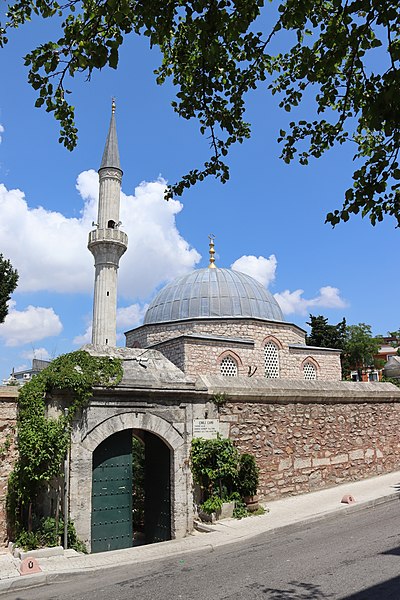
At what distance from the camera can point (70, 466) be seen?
6.71 meters

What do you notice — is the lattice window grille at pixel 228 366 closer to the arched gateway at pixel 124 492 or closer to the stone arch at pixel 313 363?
the stone arch at pixel 313 363

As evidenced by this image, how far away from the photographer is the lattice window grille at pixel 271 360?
20891 millimetres

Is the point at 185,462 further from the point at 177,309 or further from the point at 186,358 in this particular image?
the point at 177,309

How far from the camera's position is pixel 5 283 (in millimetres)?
16078

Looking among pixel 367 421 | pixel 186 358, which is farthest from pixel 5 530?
pixel 186 358

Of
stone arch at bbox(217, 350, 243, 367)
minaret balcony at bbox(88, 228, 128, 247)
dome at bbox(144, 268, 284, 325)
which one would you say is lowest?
stone arch at bbox(217, 350, 243, 367)

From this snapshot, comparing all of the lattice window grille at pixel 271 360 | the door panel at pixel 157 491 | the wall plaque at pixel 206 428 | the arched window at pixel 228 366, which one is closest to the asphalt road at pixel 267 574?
the door panel at pixel 157 491

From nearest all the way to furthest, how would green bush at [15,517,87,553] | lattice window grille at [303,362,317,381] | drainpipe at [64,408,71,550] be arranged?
1. green bush at [15,517,87,553]
2. drainpipe at [64,408,71,550]
3. lattice window grille at [303,362,317,381]

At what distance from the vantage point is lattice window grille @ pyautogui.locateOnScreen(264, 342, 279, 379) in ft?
68.5

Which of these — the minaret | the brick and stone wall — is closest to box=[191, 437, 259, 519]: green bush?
Answer: the brick and stone wall

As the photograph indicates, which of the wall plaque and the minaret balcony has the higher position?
the minaret balcony

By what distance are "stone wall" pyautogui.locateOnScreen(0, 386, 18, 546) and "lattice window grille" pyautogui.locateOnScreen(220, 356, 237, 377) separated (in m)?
13.1

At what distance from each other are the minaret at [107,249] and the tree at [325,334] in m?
19.0

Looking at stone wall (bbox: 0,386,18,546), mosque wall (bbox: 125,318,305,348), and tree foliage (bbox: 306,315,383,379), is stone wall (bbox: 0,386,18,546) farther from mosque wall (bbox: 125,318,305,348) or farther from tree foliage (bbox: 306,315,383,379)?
tree foliage (bbox: 306,315,383,379)
